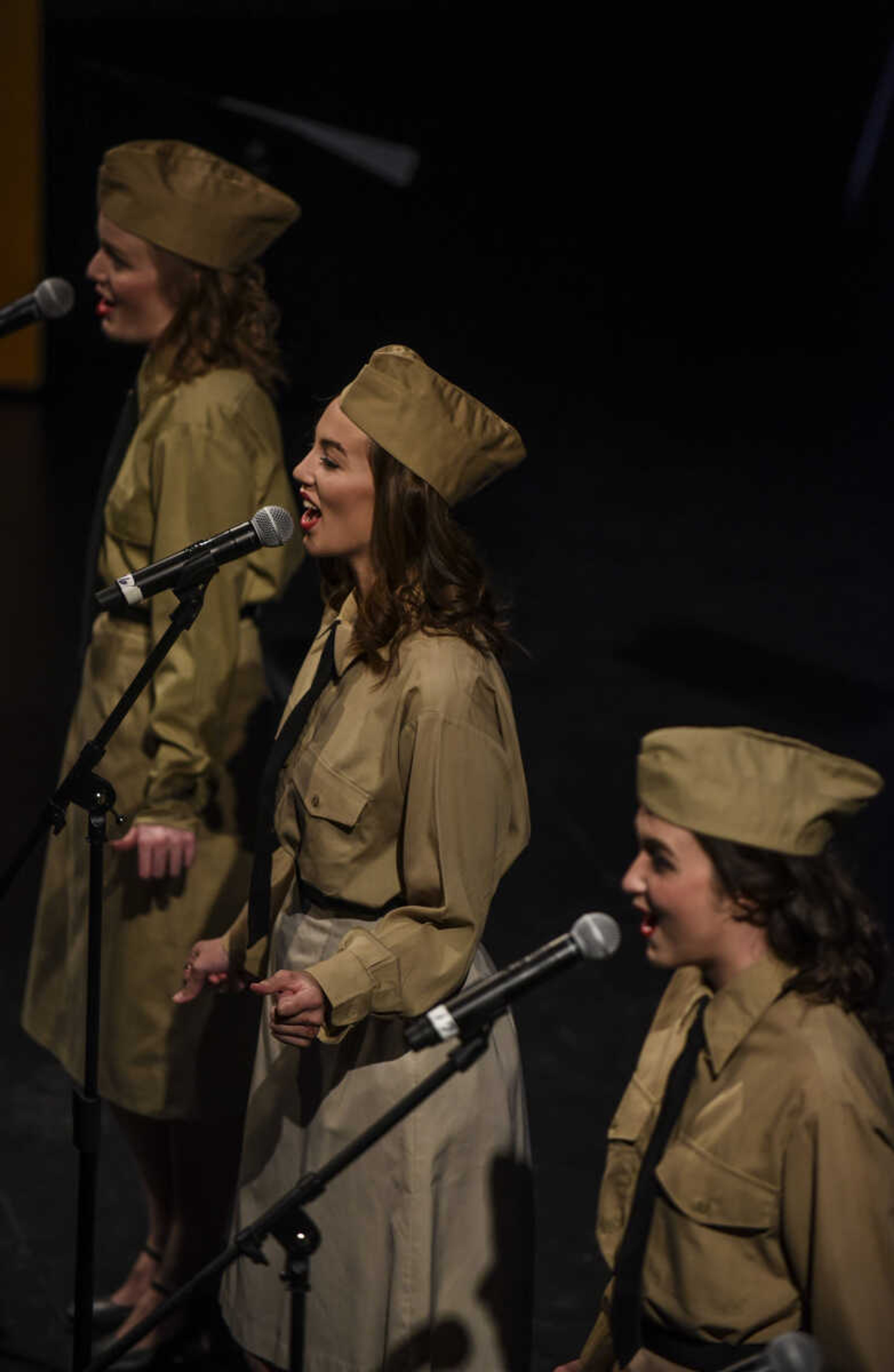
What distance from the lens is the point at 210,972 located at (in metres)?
2.91

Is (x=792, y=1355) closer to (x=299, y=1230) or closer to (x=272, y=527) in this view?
(x=299, y=1230)

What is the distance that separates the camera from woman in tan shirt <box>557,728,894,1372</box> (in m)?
2.06

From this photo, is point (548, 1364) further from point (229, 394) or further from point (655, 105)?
point (655, 105)

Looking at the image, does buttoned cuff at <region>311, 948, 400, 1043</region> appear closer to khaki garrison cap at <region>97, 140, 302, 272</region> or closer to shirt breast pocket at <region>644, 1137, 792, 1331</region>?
shirt breast pocket at <region>644, 1137, 792, 1331</region>

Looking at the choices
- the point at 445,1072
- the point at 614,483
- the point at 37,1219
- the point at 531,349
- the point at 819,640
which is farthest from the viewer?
the point at 531,349

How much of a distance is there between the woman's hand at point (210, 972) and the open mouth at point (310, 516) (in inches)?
26.0

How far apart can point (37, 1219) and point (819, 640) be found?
3514 millimetres

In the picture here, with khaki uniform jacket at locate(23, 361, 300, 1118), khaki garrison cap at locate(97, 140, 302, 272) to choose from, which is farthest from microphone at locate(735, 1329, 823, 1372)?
khaki garrison cap at locate(97, 140, 302, 272)

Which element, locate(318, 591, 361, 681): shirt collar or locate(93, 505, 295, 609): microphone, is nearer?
locate(93, 505, 295, 609): microphone

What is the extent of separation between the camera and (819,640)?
6.49 meters

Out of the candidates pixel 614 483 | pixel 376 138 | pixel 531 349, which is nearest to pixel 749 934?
pixel 614 483

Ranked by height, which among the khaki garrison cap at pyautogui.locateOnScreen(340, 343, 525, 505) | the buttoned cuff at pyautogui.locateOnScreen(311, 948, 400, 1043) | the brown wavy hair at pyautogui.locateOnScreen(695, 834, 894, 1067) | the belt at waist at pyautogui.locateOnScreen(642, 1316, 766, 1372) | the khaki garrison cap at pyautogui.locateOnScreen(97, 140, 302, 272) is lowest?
the belt at waist at pyautogui.locateOnScreen(642, 1316, 766, 1372)

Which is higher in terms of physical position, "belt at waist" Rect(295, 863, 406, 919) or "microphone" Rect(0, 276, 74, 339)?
"microphone" Rect(0, 276, 74, 339)

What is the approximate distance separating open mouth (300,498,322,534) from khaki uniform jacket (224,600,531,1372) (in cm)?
14
